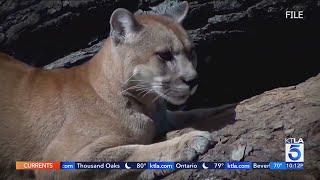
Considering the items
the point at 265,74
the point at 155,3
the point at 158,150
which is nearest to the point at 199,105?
the point at 265,74

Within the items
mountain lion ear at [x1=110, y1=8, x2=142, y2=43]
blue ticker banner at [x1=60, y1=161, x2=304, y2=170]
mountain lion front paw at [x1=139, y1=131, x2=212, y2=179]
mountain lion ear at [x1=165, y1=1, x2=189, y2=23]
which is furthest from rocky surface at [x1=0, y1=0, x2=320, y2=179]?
mountain lion front paw at [x1=139, y1=131, x2=212, y2=179]

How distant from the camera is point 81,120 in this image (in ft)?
12.2

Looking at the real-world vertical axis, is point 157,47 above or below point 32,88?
above

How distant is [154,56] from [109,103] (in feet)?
1.38

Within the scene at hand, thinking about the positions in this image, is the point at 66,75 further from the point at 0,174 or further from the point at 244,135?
the point at 244,135

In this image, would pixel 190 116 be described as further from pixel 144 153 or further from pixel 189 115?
pixel 144 153

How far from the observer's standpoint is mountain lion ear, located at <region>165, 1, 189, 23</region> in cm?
404

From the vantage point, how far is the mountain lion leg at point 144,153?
11.7 ft

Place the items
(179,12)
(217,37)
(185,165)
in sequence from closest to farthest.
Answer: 1. (185,165)
2. (179,12)
3. (217,37)

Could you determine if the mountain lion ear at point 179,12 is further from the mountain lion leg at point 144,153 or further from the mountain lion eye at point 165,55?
the mountain lion leg at point 144,153

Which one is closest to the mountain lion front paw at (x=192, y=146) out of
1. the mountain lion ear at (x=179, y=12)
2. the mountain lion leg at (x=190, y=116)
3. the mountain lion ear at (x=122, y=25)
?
the mountain lion leg at (x=190, y=116)

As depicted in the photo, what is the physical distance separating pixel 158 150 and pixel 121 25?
0.79m

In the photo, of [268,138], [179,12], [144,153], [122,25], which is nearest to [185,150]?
[144,153]

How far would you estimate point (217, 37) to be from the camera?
4.55 metres
